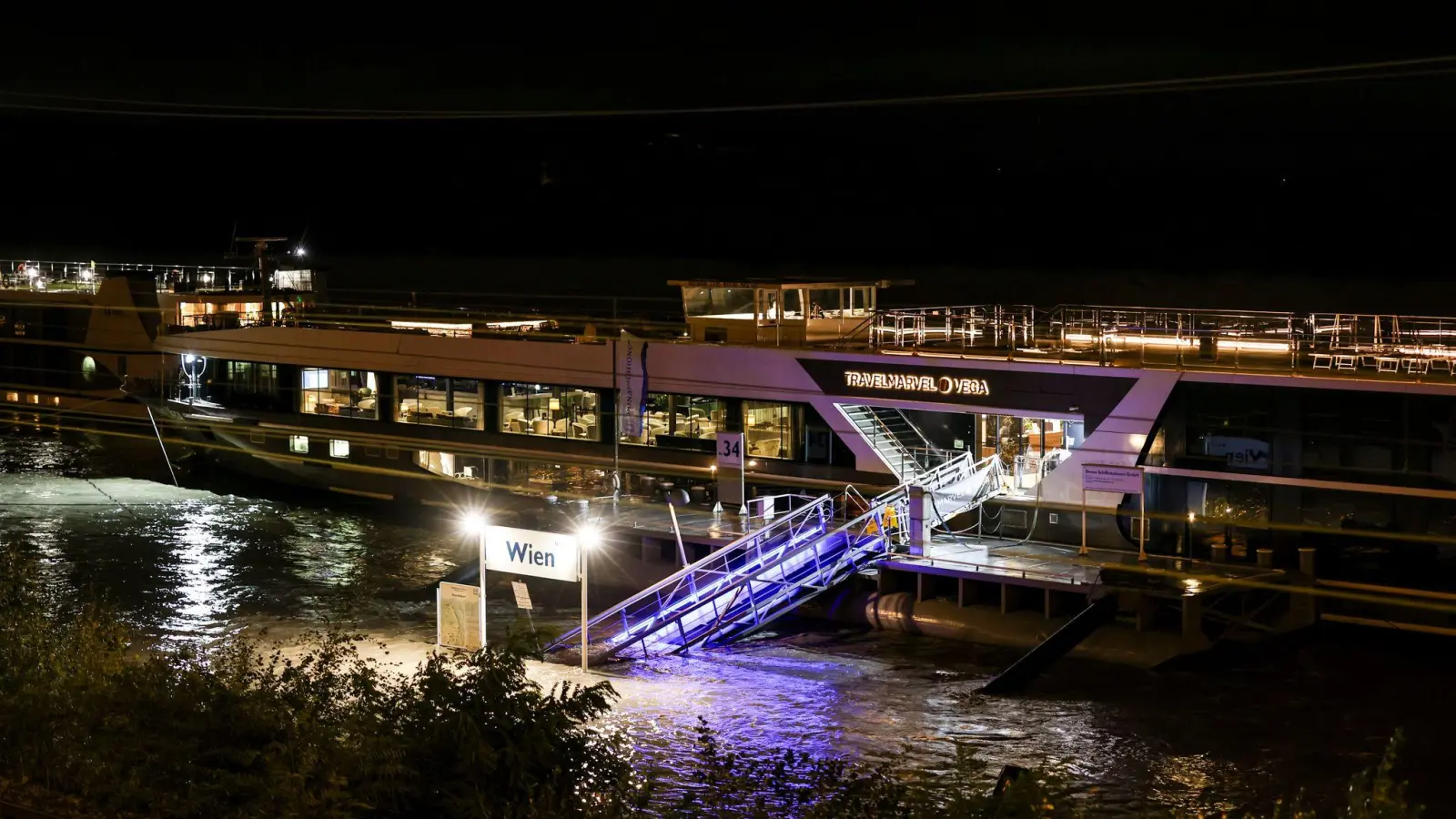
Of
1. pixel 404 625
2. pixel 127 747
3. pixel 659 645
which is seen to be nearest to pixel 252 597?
pixel 404 625

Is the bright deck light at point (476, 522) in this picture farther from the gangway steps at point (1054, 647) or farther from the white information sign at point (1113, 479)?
the white information sign at point (1113, 479)

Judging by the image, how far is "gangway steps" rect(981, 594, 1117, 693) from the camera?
2456 cm

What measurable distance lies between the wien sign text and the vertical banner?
5.43 m

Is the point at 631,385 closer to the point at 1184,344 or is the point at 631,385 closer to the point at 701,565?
the point at 701,565

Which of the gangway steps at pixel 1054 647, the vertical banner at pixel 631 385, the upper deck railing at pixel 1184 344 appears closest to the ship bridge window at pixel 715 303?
the upper deck railing at pixel 1184 344

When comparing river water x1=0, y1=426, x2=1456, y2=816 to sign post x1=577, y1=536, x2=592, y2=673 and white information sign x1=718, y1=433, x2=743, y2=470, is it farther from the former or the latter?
white information sign x1=718, y1=433, x2=743, y2=470

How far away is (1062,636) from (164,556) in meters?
20.3

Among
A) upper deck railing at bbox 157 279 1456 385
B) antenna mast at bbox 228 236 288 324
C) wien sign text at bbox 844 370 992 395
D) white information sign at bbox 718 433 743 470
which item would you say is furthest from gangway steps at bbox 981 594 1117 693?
antenna mast at bbox 228 236 288 324

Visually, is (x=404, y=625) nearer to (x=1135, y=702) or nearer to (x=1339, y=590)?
(x=1135, y=702)

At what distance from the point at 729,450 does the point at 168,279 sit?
34120 mm

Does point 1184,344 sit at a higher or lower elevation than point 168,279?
lower

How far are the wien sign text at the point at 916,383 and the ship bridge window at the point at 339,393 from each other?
15.0m

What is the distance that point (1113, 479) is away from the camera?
27859mm

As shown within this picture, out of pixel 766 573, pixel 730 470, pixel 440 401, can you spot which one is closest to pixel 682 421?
pixel 730 470
